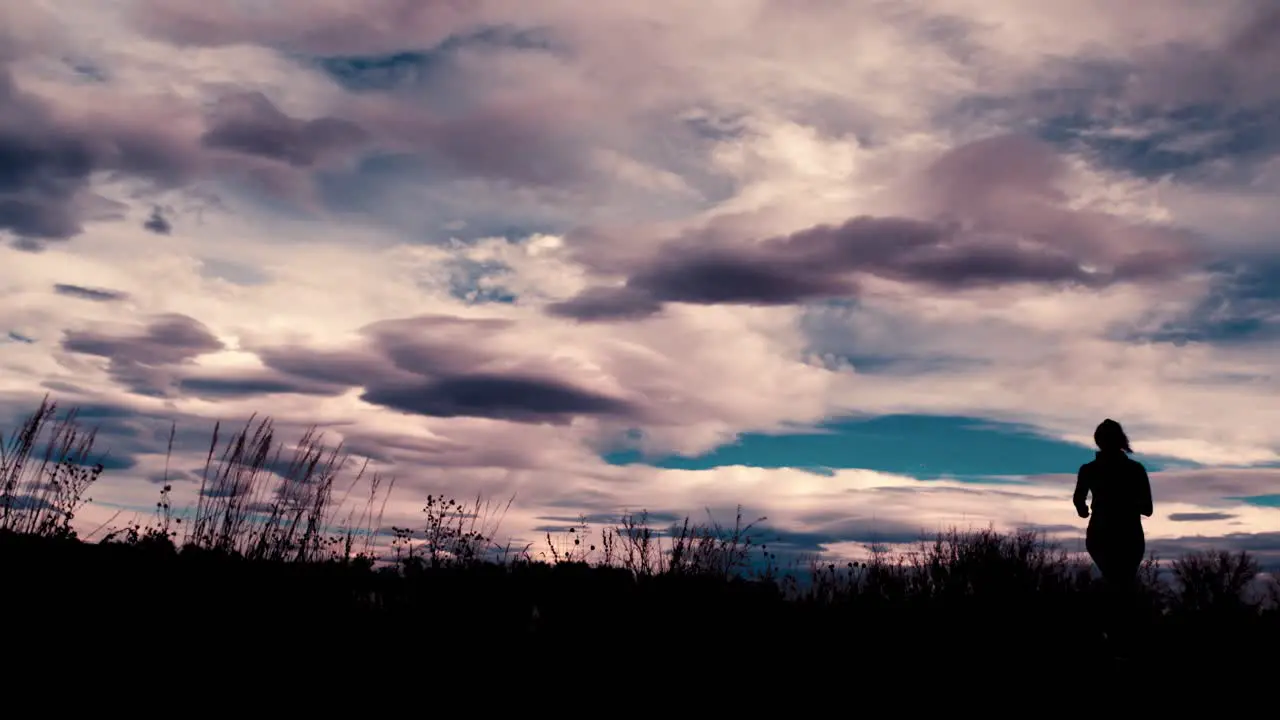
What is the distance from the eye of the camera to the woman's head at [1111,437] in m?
11.3

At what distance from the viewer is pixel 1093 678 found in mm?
7574

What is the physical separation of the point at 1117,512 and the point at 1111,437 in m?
0.88

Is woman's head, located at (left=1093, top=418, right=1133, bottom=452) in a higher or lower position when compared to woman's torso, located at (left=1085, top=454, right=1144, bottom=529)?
higher

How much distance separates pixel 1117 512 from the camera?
11078mm

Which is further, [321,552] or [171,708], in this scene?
[321,552]

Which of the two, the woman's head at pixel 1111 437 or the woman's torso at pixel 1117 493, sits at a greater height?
the woman's head at pixel 1111 437

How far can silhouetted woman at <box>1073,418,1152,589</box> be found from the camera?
36.2 feet

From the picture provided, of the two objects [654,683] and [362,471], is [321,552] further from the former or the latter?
[654,683]

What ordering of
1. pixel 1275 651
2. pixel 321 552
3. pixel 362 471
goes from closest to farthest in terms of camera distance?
1. pixel 1275 651
2. pixel 321 552
3. pixel 362 471

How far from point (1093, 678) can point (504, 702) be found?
4856 mm

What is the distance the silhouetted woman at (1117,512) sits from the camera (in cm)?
1103

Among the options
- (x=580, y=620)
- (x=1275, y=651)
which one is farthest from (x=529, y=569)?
(x=1275, y=651)

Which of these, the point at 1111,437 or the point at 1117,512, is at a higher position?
the point at 1111,437

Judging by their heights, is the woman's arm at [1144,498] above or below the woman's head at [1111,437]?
below
